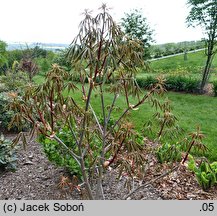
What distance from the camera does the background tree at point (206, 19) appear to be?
693 cm

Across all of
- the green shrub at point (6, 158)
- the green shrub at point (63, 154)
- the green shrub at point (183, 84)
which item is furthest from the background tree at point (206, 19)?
the green shrub at point (6, 158)

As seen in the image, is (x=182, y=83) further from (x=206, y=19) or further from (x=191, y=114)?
(x=191, y=114)

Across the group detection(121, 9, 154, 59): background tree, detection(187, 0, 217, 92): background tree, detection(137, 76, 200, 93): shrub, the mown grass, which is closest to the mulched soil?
the mown grass

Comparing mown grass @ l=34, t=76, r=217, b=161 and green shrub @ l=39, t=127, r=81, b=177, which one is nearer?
green shrub @ l=39, t=127, r=81, b=177

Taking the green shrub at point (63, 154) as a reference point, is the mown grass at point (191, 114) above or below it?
below

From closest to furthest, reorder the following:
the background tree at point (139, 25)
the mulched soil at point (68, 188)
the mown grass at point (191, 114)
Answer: the mulched soil at point (68, 188), the mown grass at point (191, 114), the background tree at point (139, 25)

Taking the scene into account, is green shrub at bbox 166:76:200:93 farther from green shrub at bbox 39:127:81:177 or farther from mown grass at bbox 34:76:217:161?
green shrub at bbox 39:127:81:177

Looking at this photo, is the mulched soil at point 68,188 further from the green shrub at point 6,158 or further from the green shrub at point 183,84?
the green shrub at point 183,84

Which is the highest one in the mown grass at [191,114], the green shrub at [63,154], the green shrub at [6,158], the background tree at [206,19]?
the background tree at [206,19]

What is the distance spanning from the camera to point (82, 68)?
59.3 inches

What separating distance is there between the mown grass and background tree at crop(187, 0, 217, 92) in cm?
94

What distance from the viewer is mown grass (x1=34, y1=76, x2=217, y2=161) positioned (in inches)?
155

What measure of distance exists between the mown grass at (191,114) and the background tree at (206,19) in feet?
3.09

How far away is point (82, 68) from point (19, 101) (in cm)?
39
